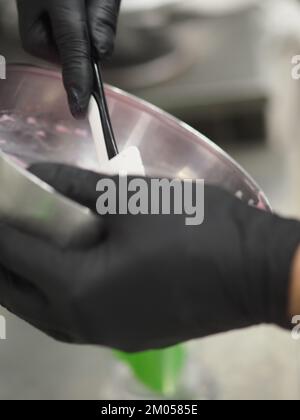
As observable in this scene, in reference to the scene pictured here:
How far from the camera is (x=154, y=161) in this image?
0.67 meters

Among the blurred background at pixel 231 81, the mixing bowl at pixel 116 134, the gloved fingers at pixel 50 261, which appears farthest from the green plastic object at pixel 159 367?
the gloved fingers at pixel 50 261

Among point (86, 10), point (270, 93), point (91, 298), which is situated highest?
point (270, 93)

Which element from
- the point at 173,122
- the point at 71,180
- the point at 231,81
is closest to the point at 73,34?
the point at 173,122

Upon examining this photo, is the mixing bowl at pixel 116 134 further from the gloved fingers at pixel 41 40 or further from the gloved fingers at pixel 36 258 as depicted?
the gloved fingers at pixel 36 258

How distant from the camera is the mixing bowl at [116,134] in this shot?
0.63m

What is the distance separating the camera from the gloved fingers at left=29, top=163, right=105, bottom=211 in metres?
0.48

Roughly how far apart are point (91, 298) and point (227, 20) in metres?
1.13

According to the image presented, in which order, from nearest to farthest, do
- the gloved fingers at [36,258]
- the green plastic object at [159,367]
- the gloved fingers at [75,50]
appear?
1. the gloved fingers at [36,258]
2. the gloved fingers at [75,50]
3. the green plastic object at [159,367]

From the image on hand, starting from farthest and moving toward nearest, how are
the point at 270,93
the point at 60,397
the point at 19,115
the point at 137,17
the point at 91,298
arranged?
the point at 270,93, the point at 137,17, the point at 60,397, the point at 19,115, the point at 91,298

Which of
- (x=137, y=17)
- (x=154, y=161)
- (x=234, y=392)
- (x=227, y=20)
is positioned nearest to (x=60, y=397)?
(x=234, y=392)

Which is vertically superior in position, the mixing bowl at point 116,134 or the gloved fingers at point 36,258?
the mixing bowl at point 116,134

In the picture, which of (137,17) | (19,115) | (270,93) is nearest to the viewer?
(19,115)
